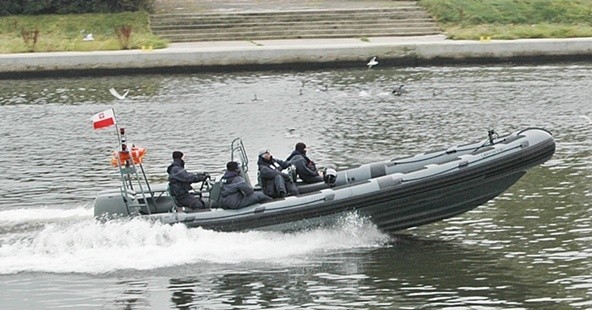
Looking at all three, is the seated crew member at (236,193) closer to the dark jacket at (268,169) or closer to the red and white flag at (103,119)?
the dark jacket at (268,169)

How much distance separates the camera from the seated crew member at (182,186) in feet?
59.8

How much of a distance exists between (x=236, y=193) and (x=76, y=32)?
25.3 meters

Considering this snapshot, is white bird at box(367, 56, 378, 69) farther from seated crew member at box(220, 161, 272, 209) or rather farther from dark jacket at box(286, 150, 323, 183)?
seated crew member at box(220, 161, 272, 209)

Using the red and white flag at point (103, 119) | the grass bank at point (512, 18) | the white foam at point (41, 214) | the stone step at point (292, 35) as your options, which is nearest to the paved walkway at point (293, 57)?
the grass bank at point (512, 18)

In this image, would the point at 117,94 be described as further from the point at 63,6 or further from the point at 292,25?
the point at 63,6

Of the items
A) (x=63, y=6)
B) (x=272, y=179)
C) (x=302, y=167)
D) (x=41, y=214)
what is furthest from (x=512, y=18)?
(x=272, y=179)

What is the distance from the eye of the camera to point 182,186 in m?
18.4

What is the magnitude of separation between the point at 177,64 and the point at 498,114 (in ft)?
38.9

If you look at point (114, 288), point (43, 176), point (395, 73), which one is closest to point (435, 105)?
point (395, 73)

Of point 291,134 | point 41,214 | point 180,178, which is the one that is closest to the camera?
point 180,178

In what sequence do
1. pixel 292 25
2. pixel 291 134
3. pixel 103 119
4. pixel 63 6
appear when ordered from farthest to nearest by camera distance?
1. pixel 63 6
2. pixel 292 25
3. pixel 291 134
4. pixel 103 119

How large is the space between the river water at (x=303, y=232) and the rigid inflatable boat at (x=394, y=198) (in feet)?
0.71

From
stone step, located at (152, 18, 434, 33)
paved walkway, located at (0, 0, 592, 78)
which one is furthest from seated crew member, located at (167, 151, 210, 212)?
stone step, located at (152, 18, 434, 33)

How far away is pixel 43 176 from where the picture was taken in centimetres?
2450
